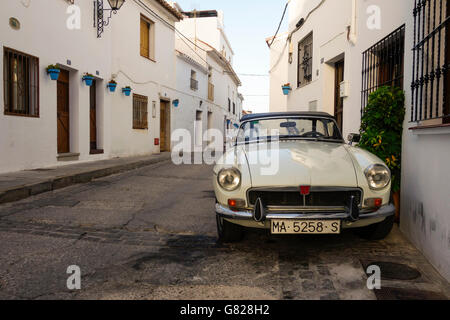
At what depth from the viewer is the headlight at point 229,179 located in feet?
10.7

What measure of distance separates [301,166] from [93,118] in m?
9.46

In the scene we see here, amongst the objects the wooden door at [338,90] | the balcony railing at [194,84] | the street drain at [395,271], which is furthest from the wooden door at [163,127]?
the street drain at [395,271]

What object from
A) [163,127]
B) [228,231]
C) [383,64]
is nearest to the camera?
[228,231]

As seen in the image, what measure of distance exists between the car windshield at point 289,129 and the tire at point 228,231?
137 cm

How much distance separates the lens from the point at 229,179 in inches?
129

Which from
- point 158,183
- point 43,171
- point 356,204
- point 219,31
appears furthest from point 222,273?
point 219,31

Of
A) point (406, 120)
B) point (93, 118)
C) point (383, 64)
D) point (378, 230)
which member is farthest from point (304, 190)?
point (93, 118)

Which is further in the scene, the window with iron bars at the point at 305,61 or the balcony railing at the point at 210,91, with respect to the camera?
the balcony railing at the point at 210,91

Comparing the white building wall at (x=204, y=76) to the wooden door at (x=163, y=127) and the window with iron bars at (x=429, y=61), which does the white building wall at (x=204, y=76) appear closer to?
the wooden door at (x=163, y=127)

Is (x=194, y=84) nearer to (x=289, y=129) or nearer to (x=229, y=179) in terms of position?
(x=289, y=129)

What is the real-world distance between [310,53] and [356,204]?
8798mm

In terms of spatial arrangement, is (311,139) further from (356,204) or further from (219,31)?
(219,31)

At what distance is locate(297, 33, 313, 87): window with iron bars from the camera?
36.4 feet

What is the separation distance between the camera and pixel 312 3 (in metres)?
10.4
